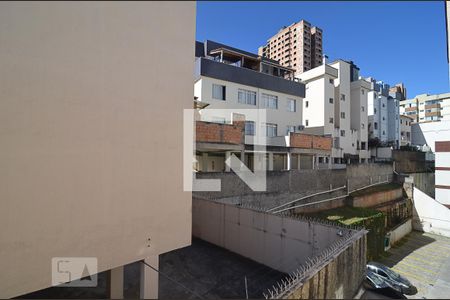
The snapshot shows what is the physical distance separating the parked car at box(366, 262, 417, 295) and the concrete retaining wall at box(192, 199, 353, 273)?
443cm

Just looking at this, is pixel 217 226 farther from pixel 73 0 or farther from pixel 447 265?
pixel 447 265

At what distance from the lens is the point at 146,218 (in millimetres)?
5016

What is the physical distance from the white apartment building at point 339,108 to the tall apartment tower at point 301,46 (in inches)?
1137

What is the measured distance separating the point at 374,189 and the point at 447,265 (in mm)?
8185

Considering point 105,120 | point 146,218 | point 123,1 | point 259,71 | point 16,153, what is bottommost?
point 146,218

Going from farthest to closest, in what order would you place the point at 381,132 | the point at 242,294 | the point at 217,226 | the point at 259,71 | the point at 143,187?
1. the point at 381,132
2. the point at 259,71
3. the point at 217,226
4. the point at 242,294
5. the point at 143,187

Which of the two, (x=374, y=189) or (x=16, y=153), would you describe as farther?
(x=374, y=189)

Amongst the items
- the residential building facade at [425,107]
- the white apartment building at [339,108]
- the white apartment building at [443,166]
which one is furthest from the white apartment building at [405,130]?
the white apartment building at [443,166]

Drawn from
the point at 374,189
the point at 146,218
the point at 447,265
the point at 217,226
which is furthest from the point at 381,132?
the point at 146,218

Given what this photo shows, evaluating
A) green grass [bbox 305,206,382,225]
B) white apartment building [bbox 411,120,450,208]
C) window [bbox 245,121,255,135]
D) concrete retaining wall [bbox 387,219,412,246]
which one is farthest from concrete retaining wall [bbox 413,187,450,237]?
window [bbox 245,121,255,135]

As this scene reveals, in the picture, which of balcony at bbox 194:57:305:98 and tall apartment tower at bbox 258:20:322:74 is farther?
tall apartment tower at bbox 258:20:322:74

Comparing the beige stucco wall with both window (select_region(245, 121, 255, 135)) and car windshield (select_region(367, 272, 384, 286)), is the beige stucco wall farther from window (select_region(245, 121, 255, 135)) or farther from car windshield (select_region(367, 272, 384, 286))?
window (select_region(245, 121, 255, 135))

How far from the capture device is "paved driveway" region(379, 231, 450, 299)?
11.5 metres

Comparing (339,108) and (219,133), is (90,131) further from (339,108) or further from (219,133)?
(339,108)
